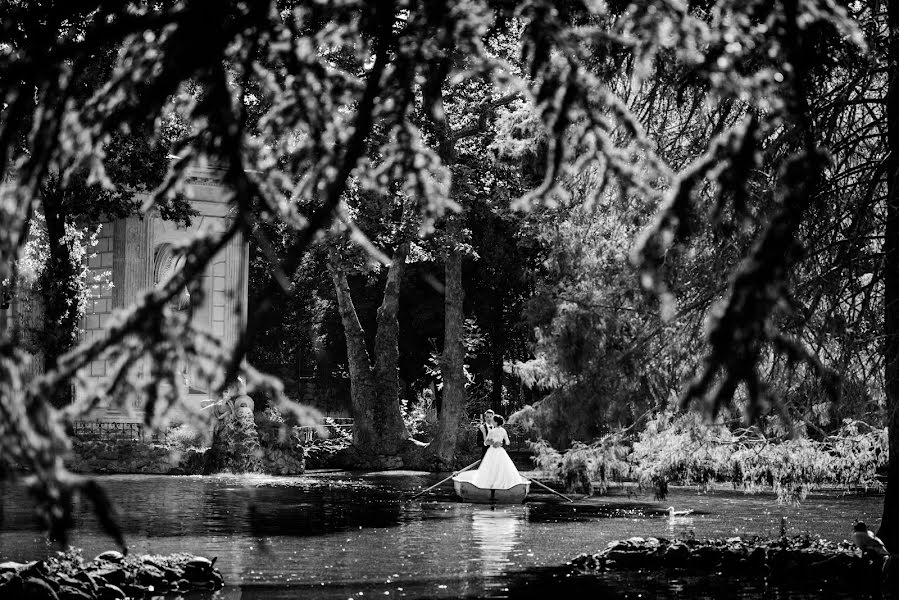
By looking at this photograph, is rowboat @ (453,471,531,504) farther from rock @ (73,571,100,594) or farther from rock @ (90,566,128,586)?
rock @ (73,571,100,594)

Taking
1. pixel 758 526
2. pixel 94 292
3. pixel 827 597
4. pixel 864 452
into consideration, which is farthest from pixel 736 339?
pixel 94 292

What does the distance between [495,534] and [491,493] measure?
637 cm

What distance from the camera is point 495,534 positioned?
64.6 feet

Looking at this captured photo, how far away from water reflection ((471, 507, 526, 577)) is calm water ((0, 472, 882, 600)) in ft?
0.08

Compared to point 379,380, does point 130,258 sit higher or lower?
higher

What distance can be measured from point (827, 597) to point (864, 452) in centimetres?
273

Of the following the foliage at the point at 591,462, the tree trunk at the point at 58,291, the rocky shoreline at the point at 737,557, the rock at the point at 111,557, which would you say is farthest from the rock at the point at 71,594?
the tree trunk at the point at 58,291

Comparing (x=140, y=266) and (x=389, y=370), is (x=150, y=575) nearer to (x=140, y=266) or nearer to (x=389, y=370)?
(x=140, y=266)

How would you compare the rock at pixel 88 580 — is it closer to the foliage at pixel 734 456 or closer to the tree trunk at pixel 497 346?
the foliage at pixel 734 456

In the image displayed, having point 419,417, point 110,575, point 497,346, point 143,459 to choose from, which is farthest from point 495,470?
point 497,346

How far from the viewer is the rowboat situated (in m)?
25.9

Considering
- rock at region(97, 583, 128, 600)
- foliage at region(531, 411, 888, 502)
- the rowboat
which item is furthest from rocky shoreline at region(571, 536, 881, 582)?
the rowboat

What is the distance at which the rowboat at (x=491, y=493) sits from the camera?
25938 mm

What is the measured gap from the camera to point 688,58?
479 cm
